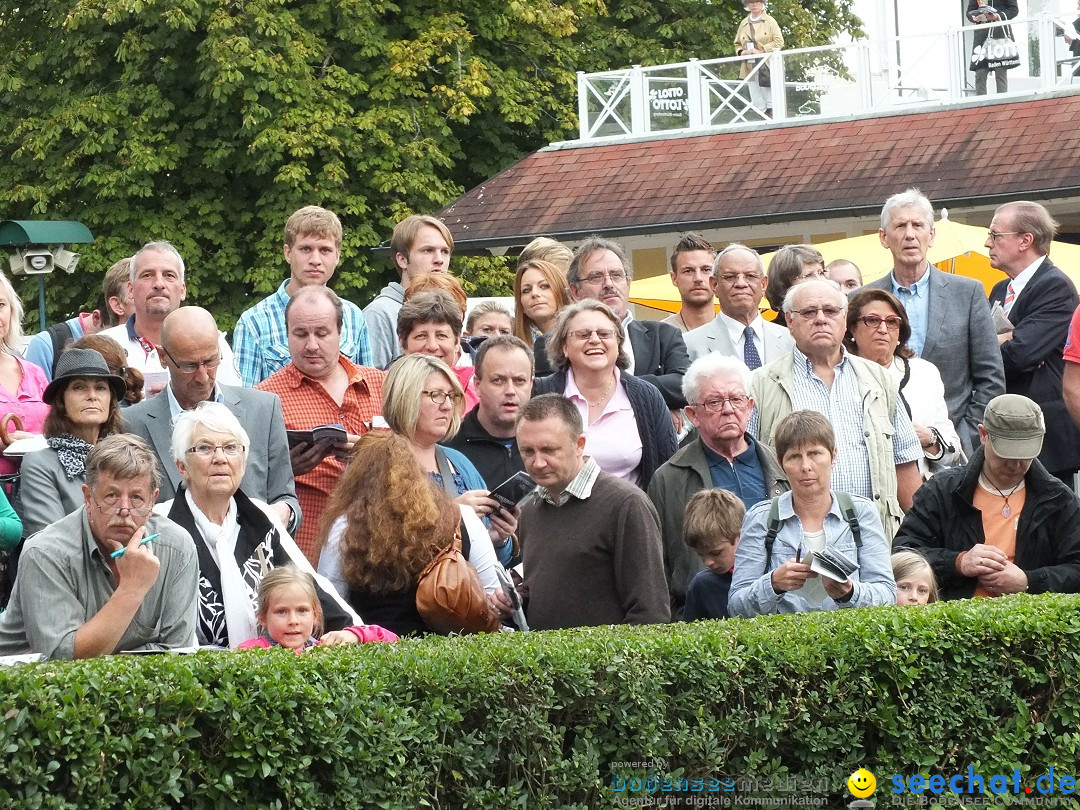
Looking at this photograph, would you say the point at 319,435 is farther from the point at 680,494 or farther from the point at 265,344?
the point at 680,494

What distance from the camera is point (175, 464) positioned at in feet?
23.8

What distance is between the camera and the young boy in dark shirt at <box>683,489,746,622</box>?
7.25 metres

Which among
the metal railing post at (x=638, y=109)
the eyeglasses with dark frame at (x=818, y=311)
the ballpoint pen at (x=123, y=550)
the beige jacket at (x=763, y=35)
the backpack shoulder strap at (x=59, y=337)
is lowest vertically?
the ballpoint pen at (x=123, y=550)

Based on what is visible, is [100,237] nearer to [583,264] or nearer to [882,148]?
[882,148]

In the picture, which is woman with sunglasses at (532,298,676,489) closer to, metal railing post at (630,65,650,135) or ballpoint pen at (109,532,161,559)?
ballpoint pen at (109,532,161,559)

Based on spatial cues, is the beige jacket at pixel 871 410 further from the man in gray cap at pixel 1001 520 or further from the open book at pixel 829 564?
the open book at pixel 829 564

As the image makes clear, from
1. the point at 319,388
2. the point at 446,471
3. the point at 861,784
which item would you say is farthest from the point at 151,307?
the point at 861,784

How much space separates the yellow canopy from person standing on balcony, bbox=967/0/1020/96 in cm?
842

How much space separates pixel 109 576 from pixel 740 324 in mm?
4448

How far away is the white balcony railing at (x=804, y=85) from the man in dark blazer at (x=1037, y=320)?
528 inches

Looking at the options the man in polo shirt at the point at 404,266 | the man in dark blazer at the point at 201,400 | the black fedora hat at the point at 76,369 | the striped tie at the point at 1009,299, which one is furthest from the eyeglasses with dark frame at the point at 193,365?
the striped tie at the point at 1009,299

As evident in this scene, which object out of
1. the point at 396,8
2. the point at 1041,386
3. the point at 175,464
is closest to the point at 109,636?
the point at 175,464

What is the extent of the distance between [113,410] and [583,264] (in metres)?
3.08

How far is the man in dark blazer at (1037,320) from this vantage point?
9266mm
